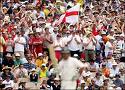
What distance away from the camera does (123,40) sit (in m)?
30.7

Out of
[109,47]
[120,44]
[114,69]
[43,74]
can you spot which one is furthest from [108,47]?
[43,74]

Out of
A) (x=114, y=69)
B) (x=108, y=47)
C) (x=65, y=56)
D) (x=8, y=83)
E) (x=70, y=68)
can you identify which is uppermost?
(x=65, y=56)

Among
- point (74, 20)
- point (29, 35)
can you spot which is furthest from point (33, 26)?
point (74, 20)

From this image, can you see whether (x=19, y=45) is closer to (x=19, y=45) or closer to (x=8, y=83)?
(x=19, y=45)

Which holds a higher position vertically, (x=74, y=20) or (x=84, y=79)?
(x=74, y=20)

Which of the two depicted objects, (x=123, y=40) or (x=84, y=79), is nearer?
(x=84, y=79)

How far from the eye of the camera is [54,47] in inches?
1013

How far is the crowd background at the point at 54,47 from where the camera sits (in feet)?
86.1

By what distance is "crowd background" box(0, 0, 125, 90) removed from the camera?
26.2 m

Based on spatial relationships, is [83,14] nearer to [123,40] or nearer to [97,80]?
[123,40]

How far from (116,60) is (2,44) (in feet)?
16.4

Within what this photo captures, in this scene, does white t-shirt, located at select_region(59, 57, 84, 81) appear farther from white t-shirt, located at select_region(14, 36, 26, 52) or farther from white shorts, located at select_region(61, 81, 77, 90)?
white t-shirt, located at select_region(14, 36, 26, 52)

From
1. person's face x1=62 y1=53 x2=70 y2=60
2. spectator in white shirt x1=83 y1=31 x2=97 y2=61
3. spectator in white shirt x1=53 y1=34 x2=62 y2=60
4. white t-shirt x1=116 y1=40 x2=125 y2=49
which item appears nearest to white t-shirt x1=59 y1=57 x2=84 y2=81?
person's face x1=62 y1=53 x2=70 y2=60

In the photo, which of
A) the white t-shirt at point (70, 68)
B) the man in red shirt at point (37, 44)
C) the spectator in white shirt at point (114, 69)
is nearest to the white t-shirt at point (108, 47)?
the spectator in white shirt at point (114, 69)
